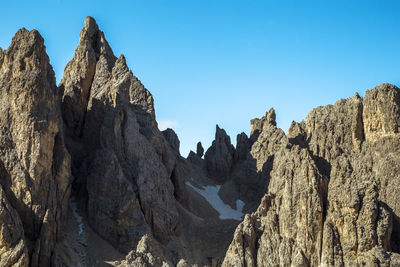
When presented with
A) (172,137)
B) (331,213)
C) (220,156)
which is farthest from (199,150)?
(331,213)

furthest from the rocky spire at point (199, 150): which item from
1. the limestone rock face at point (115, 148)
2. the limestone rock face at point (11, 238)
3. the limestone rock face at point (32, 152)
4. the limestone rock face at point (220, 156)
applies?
the limestone rock face at point (11, 238)

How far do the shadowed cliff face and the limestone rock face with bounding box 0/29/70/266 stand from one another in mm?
135

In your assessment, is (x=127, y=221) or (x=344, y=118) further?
(x=344, y=118)

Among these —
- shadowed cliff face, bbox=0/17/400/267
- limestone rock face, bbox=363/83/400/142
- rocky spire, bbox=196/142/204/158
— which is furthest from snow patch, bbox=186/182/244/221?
limestone rock face, bbox=363/83/400/142

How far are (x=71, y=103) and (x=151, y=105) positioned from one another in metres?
13.7

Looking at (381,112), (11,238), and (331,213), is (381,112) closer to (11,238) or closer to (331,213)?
(331,213)

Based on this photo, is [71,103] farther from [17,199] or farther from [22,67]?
[17,199]

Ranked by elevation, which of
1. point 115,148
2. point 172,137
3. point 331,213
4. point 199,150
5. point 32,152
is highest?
point 199,150

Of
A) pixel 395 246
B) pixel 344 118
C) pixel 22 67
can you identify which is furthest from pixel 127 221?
pixel 344 118

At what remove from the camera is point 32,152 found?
69812 mm

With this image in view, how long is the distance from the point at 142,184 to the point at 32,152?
18579 mm

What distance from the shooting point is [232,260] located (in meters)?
73.2

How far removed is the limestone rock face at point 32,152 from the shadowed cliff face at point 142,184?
0.13m

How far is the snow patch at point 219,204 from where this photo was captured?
102906 mm
